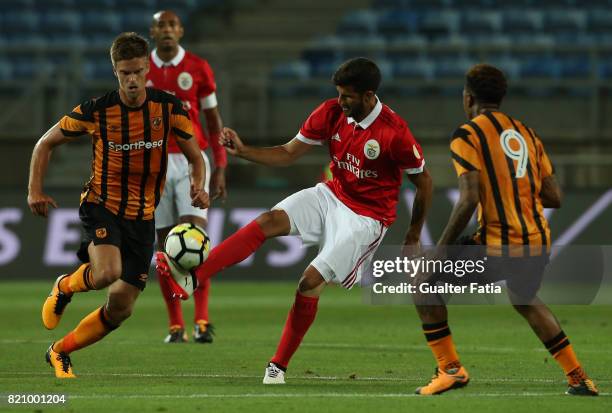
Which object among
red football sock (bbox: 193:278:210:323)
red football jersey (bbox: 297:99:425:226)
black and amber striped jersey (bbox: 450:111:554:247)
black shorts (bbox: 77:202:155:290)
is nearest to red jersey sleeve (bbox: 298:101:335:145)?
red football jersey (bbox: 297:99:425:226)

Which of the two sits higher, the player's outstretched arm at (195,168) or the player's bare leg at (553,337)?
the player's outstretched arm at (195,168)

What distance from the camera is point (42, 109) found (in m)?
16.6

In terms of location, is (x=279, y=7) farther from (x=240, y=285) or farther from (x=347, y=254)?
(x=347, y=254)

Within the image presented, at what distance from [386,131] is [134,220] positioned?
4.92 ft

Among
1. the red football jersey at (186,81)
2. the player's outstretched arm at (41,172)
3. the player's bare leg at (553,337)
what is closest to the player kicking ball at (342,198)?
the player's bare leg at (553,337)

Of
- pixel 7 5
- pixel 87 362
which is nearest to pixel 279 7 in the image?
pixel 7 5

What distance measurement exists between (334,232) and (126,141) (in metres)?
1.26

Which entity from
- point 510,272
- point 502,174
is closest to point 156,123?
point 502,174

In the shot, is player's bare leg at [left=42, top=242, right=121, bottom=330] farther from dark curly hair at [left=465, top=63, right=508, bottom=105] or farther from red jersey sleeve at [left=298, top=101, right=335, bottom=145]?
dark curly hair at [left=465, top=63, right=508, bottom=105]

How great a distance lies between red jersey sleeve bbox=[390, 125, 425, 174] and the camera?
6.88m

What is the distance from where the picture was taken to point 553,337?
6.15 metres

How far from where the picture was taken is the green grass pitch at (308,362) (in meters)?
5.99

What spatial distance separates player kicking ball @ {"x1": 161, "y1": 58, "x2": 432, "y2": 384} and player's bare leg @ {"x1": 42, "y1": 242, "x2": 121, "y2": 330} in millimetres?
550

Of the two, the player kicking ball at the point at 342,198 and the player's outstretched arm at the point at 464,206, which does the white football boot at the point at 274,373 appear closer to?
the player kicking ball at the point at 342,198
